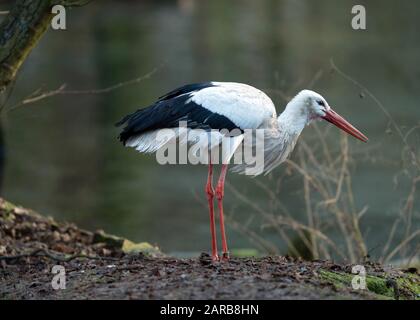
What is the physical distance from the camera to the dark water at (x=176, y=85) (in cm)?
1614

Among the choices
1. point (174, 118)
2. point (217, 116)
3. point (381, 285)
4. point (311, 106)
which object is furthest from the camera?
point (311, 106)

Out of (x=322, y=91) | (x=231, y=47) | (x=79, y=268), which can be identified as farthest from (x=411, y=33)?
(x=79, y=268)

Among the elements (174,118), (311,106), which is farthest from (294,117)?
(174,118)

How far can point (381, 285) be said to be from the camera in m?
7.34

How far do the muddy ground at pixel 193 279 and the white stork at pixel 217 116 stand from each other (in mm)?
728

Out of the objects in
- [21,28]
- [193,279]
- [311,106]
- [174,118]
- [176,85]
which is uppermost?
[176,85]

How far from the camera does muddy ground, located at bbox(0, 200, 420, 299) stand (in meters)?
6.38

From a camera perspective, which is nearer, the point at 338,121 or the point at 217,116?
the point at 217,116

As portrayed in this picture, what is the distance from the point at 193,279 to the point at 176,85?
56.2 feet

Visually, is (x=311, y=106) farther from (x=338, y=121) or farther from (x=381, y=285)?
(x=381, y=285)

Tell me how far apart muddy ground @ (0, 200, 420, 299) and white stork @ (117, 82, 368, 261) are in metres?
0.73

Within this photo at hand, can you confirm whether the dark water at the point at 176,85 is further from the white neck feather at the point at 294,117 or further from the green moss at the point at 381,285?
the green moss at the point at 381,285

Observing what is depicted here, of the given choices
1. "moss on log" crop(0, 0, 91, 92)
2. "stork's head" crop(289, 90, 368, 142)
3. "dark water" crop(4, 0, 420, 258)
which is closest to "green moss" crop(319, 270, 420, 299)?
"stork's head" crop(289, 90, 368, 142)

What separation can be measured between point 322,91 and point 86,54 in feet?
28.4
